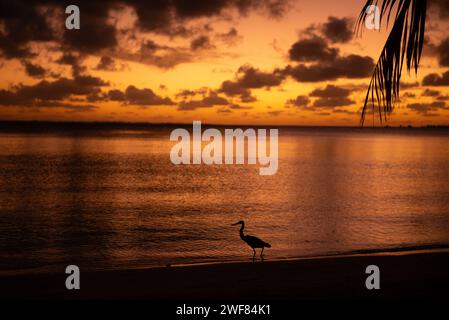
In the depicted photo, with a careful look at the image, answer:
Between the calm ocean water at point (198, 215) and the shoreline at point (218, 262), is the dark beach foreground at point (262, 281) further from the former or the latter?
the calm ocean water at point (198, 215)

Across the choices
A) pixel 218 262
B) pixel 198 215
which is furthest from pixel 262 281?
pixel 198 215

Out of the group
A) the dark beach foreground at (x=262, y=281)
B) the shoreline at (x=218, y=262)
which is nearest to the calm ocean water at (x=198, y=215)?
the shoreline at (x=218, y=262)

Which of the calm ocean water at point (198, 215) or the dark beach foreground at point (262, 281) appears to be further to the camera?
the calm ocean water at point (198, 215)

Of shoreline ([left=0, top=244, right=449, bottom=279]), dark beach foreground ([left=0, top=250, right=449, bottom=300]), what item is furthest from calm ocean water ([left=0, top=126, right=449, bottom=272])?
dark beach foreground ([left=0, top=250, right=449, bottom=300])

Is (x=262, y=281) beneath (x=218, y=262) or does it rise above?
above

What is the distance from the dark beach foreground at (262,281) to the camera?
825 centimetres

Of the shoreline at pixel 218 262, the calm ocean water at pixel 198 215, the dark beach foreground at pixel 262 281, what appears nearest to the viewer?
the dark beach foreground at pixel 262 281

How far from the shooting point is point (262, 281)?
31.9 ft

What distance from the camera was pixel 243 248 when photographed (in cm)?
1491

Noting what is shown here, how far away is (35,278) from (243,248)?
21.9 feet

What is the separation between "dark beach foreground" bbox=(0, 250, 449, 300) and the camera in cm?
825

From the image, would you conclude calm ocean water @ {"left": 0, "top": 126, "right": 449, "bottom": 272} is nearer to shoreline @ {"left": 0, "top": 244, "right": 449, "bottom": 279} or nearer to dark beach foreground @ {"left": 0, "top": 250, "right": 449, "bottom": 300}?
shoreline @ {"left": 0, "top": 244, "right": 449, "bottom": 279}

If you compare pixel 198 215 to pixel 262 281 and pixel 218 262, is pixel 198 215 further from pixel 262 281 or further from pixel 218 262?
pixel 262 281

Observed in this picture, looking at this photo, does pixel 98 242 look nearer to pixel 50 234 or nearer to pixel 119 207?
pixel 50 234
